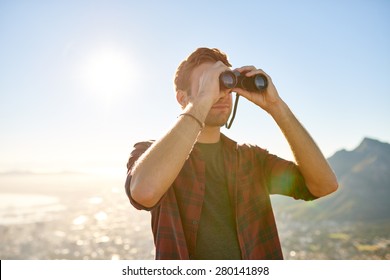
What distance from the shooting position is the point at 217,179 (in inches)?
78.2

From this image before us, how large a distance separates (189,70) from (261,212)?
1.11 m

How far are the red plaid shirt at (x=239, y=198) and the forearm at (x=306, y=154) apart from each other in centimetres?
10

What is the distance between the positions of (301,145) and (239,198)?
0.48 metres

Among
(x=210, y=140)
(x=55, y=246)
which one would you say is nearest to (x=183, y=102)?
(x=210, y=140)

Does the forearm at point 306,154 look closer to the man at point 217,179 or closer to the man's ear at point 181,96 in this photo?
the man at point 217,179

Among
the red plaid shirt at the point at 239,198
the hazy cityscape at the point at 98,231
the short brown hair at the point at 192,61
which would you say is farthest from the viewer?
the hazy cityscape at the point at 98,231

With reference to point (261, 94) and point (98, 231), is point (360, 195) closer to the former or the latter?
point (98, 231)

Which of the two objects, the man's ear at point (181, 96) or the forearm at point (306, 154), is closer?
the forearm at point (306, 154)

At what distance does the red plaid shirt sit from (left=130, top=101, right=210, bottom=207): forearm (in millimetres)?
97

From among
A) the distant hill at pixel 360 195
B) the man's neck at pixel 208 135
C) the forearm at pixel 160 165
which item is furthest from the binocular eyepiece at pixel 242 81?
the distant hill at pixel 360 195

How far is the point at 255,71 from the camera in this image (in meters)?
2.03

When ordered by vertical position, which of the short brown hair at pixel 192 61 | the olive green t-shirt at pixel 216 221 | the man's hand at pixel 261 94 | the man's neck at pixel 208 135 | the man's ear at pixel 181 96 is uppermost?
the short brown hair at pixel 192 61

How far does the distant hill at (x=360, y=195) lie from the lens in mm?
92688
